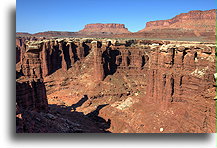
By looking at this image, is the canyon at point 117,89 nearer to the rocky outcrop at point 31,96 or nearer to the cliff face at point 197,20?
the rocky outcrop at point 31,96

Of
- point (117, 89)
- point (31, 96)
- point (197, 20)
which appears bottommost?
point (117, 89)

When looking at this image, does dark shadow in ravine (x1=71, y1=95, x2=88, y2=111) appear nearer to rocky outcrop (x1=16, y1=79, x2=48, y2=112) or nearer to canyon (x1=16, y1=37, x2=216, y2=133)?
canyon (x1=16, y1=37, x2=216, y2=133)

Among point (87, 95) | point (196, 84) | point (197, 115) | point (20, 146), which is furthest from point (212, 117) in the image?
point (87, 95)

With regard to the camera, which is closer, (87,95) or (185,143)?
(185,143)

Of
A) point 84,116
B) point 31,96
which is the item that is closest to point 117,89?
point 84,116

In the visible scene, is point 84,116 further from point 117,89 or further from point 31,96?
point 31,96

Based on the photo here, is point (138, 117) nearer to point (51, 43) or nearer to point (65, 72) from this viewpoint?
point (65, 72)

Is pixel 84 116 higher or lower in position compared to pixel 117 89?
lower

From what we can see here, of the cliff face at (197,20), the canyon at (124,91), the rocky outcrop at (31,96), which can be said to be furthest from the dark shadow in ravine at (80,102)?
the cliff face at (197,20)
